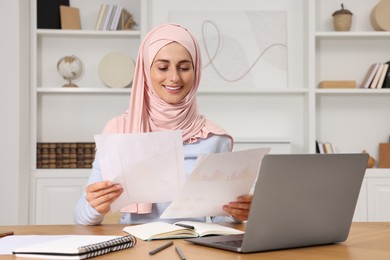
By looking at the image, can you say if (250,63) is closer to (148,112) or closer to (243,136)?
(243,136)

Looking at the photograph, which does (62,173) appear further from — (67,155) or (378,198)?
(378,198)

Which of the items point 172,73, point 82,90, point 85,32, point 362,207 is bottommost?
point 362,207

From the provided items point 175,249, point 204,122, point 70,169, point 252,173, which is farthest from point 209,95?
point 175,249

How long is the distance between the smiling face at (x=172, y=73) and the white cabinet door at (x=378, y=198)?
2384 mm

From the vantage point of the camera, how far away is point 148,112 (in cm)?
217

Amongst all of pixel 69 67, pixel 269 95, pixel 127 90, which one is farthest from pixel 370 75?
pixel 69 67

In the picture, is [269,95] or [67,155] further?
[269,95]

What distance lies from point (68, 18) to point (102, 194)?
2.85 metres

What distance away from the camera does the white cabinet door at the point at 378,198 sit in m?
4.07

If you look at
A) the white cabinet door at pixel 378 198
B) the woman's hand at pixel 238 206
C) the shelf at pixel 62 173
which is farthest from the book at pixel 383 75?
the woman's hand at pixel 238 206

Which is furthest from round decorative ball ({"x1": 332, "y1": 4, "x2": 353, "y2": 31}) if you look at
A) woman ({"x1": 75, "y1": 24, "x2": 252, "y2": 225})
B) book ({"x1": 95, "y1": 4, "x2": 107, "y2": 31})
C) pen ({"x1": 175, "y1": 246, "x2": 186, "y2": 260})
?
pen ({"x1": 175, "y1": 246, "x2": 186, "y2": 260})

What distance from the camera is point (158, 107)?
83.5 inches

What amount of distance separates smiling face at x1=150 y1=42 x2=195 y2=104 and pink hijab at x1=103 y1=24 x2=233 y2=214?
0.9 inches

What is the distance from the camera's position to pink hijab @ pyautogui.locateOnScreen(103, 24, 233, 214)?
83.4 inches
